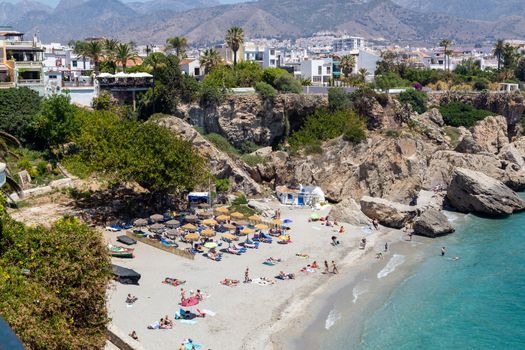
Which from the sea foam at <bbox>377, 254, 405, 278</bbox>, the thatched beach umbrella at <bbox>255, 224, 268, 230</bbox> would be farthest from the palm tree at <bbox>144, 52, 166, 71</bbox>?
the sea foam at <bbox>377, 254, 405, 278</bbox>

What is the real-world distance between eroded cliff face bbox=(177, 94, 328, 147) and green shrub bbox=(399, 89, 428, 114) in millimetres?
13278

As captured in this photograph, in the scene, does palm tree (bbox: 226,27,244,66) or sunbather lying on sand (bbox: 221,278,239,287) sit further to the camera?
palm tree (bbox: 226,27,244,66)

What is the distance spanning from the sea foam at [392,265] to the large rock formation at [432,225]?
17.1 feet

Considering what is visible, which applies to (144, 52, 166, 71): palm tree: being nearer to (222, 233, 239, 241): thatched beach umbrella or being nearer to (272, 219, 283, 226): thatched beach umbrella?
(272, 219, 283, 226): thatched beach umbrella

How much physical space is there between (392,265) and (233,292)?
36.7ft

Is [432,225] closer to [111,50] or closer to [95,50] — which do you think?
[95,50]

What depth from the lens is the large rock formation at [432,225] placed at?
135 ft

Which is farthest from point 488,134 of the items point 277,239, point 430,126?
point 277,239

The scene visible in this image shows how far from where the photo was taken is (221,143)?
53.3m

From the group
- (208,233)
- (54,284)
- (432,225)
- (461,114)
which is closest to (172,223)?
(208,233)

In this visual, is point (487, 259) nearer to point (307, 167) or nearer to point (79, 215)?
point (307, 167)

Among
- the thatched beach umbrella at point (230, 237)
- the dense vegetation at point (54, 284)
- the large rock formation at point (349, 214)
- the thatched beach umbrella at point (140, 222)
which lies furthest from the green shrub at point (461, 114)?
the dense vegetation at point (54, 284)

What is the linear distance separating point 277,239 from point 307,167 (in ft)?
48.4

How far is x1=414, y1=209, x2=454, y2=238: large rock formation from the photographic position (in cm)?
4103
